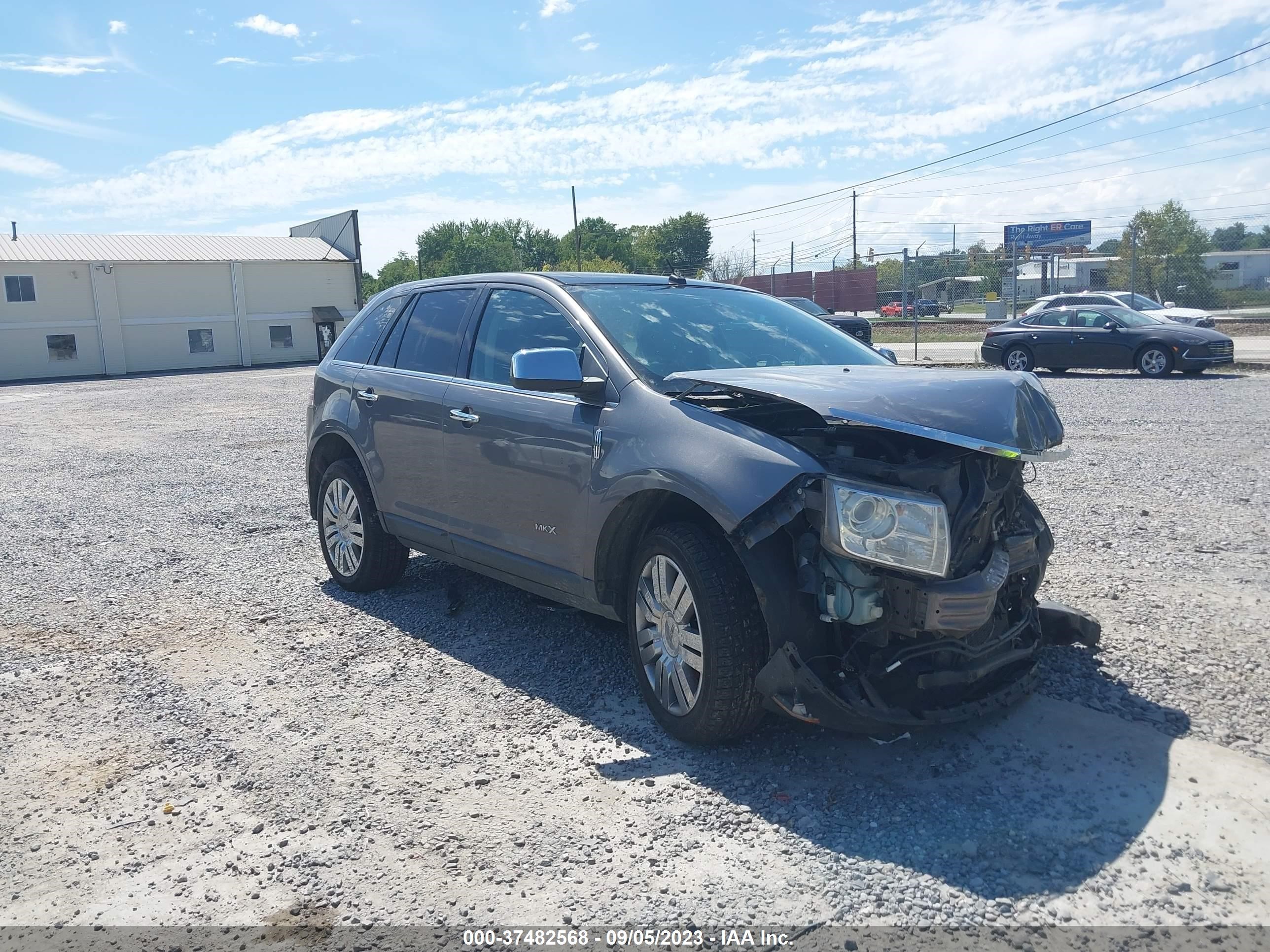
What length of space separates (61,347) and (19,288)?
281 centimetres

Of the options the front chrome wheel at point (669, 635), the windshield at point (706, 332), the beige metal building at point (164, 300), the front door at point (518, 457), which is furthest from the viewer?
the beige metal building at point (164, 300)

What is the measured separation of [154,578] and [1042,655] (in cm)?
546

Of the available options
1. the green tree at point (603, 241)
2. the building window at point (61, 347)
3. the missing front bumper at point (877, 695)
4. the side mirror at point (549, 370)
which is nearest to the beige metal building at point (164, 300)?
the building window at point (61, 347)

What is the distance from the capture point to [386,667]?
4.97 metres

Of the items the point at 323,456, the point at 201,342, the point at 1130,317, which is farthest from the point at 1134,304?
the point at 201,342

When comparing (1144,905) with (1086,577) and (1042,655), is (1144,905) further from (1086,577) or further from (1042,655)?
(1086,577)

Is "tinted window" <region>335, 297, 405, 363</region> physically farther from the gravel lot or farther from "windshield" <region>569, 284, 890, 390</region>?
"windshield" <region>569, 284, 890, 390</region>

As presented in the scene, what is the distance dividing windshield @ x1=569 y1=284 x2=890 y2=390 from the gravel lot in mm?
1519

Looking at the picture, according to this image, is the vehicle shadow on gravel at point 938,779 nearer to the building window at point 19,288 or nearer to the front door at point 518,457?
the front door at point 518,457

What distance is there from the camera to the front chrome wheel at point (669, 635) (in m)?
3.85

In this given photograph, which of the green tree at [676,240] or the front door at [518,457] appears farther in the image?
the green tree at [676,240]

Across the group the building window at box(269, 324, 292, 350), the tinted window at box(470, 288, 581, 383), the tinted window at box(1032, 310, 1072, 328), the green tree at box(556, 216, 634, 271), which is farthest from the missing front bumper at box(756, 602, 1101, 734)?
the green tree at box(556, 216, 634, 271)

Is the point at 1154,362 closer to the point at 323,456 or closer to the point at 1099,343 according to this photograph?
the point at 1099,343

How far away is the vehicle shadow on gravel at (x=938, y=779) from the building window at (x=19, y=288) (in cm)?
4626
